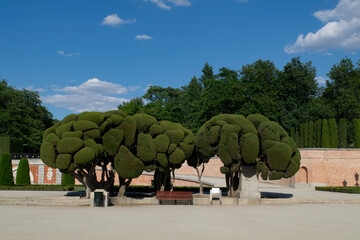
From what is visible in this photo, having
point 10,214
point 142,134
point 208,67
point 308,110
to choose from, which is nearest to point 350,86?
point 308,110

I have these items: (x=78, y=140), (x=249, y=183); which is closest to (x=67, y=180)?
(x=78, y=140)

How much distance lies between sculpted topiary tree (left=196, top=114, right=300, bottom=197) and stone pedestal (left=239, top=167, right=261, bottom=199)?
1.23ft

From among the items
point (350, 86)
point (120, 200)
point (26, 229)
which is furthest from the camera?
point (350, 86)

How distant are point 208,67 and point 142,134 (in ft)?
204

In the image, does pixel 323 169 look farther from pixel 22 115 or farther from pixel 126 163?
pixel 22 115

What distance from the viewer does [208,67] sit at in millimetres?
82938

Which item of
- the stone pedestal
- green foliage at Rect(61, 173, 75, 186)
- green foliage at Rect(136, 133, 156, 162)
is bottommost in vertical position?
green foliage at Rect(61, 173, 75, 186)

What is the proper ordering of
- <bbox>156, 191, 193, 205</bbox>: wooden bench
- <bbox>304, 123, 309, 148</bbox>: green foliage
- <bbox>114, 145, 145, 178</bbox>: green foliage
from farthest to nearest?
<bbox>304, 123, 309, 148</bbox>: green foliage < <bbox>156, 191, 193, 205</bbox>: wooden bench < <bbox>114, 145, 145, 178</bbox>: green foliage

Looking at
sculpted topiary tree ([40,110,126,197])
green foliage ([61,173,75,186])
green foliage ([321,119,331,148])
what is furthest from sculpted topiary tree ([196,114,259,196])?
green foliage ([321,119,331,148])

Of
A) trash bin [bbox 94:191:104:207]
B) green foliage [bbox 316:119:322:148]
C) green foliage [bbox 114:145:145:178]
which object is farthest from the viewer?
green foliage [bbox 316:119:322:148]

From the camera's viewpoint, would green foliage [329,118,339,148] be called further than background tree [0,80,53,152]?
No

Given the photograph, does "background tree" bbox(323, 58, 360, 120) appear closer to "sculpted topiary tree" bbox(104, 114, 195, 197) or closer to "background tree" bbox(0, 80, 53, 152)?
"sculpted topiary tree" bbox(104, 114, 195, 197)

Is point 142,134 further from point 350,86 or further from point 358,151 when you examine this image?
point 350,86

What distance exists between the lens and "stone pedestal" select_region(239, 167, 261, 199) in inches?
947
